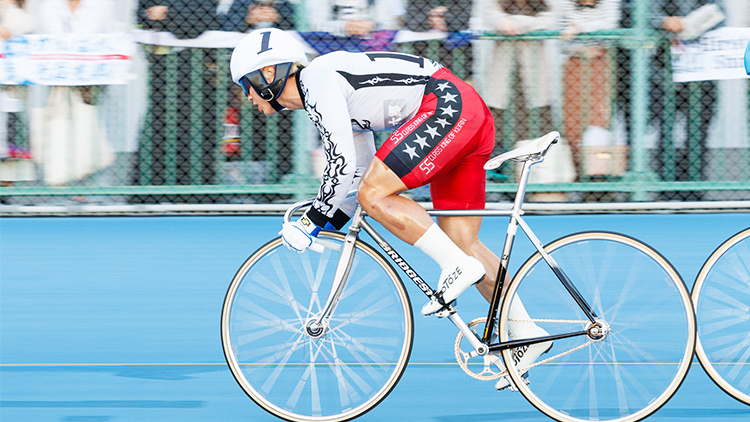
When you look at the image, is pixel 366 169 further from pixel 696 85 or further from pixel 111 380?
pixel 696 85

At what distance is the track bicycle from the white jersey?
0.75 ft

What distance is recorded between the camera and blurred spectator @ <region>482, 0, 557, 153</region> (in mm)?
7898

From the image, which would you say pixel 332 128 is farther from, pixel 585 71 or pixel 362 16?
pixel 585 71

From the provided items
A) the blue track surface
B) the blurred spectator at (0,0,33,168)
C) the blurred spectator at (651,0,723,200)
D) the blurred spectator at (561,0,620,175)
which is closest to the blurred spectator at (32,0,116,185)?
the blurred spectator at (0,0,33,168)

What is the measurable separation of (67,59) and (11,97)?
582 mm

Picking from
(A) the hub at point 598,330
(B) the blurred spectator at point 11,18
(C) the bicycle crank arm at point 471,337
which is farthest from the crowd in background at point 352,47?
(A) the hub at point 598,330

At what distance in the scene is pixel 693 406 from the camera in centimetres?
391

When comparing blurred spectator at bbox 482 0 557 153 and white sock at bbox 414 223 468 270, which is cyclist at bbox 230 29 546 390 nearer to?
white sock at bbox 414 223 468 270

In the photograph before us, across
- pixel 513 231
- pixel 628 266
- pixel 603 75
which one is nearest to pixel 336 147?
pixel 513 231

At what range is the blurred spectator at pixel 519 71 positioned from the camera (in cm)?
790

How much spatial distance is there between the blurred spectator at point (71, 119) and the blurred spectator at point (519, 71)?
10.2 feet

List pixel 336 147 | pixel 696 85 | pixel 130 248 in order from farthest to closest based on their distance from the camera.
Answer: pixel 696 85 → pixel 130 248 → pixel 336 147

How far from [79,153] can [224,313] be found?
492 cm

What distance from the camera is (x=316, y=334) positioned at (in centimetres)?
373
